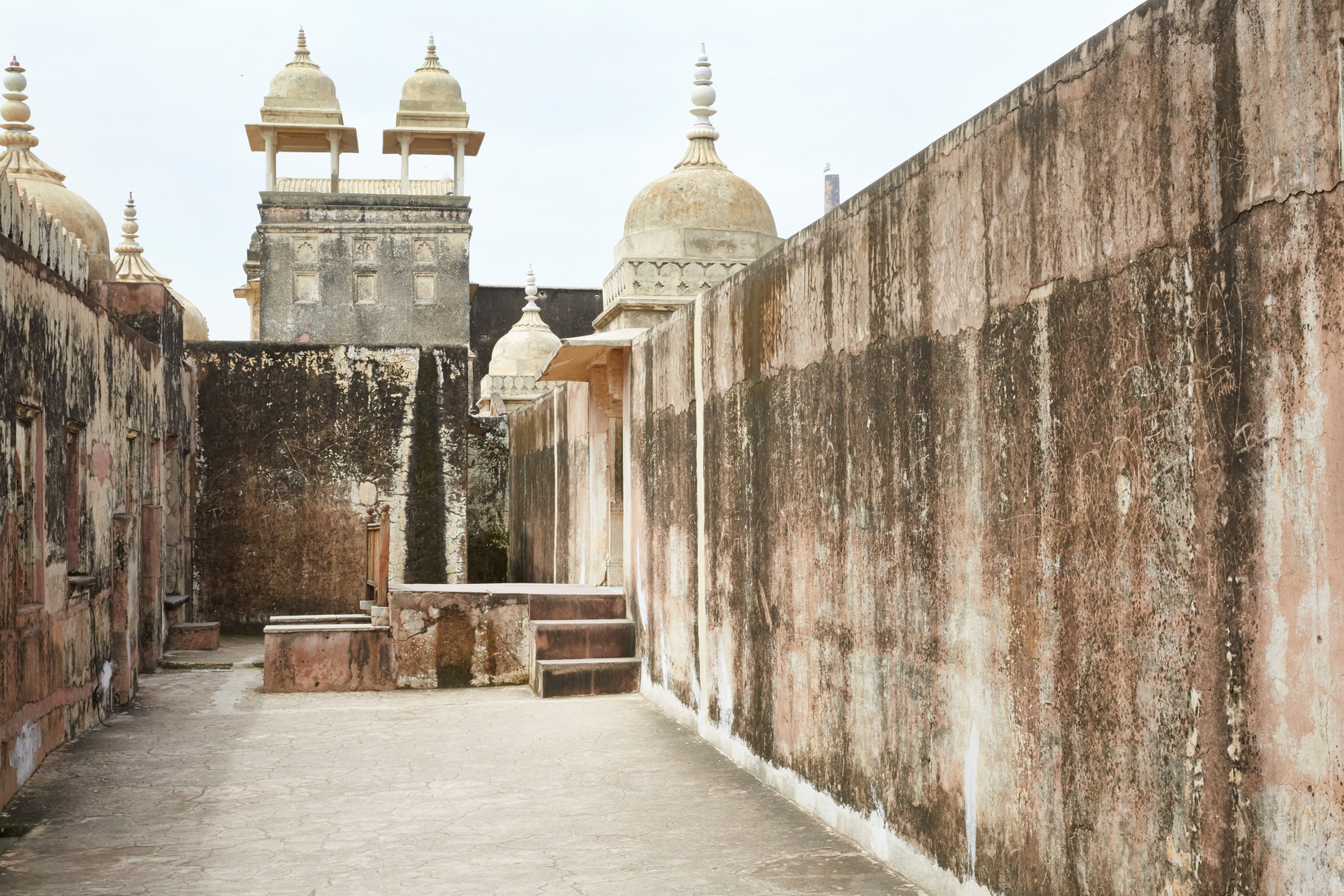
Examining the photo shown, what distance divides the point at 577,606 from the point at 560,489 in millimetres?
3784

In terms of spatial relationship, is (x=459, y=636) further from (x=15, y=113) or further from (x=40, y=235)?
(x=15, y=113)

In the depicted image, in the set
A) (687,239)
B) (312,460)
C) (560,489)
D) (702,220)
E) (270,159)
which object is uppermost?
(270,159)

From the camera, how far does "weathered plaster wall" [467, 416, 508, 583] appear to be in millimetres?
17984

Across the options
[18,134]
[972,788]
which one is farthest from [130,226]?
[972,788]

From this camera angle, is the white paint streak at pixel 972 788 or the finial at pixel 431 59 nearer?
the white paint streak at pixel 972 788

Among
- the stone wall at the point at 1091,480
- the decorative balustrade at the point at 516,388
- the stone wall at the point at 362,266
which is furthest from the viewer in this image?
the stone wall at the point at 362,266

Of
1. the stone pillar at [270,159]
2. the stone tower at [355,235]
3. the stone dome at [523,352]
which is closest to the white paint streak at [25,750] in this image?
the stone dome at [523,352]

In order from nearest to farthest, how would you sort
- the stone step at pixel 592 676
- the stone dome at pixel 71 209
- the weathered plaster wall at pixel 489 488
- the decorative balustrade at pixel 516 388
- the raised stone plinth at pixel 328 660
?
the stone step at pixel 592 676
the raised stone plinth at pixel 328 660
the stone dome at pixel 71 209
the weathered plaster wall at pixel 489 488
the decorative balustrade at pixel 516 388

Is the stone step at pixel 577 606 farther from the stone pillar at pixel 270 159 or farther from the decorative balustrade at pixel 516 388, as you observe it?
the stone pillar at pixel 270 159

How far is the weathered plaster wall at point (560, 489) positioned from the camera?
35.8 ft

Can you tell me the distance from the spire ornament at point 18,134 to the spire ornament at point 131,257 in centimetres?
1017

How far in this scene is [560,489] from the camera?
43.0ft

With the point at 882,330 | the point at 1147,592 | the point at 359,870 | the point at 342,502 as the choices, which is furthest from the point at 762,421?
the point at 342,502

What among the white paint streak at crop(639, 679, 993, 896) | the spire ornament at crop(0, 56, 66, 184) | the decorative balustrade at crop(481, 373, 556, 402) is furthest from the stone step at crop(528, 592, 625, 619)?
the decorative balustrade at crop(481, 373, 556, 402)
